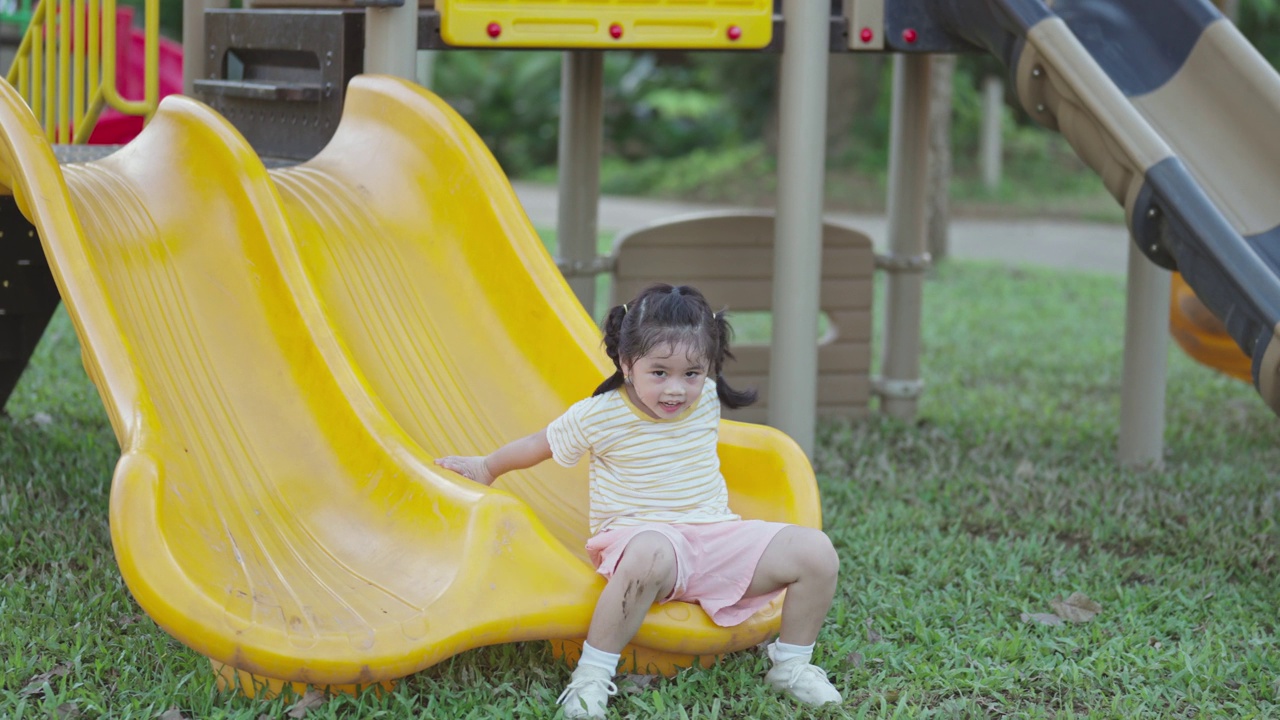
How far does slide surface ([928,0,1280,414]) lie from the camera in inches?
143

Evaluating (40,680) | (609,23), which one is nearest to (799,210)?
(609,23)

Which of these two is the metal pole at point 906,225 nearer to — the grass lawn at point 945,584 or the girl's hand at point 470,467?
the grass lawn at point 945,584

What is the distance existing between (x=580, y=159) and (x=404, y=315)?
2.12 m

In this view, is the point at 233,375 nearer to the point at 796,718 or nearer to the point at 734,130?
the point at 796,718

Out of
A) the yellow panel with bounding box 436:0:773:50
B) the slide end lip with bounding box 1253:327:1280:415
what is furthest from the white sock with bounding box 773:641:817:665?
the yellow panel with bounding box 436:0:773:50

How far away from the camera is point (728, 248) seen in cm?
564

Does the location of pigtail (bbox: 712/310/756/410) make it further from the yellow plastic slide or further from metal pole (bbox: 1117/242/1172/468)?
metal pole (bbox: 1117/242/1172/468)

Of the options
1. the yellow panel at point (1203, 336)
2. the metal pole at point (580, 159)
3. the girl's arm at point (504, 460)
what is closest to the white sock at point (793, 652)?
the girl's arm at point (504, 460)

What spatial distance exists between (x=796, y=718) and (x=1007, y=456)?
2.82 m

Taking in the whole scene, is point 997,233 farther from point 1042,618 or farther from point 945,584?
point 1042,618

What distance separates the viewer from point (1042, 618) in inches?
138

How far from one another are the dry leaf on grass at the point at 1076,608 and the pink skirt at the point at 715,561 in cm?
100

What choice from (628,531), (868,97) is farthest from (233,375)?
(868,97)

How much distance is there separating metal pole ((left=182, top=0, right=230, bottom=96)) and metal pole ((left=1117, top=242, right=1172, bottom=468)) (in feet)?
11.2
